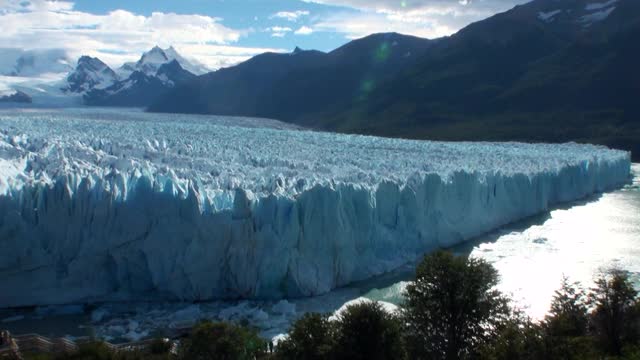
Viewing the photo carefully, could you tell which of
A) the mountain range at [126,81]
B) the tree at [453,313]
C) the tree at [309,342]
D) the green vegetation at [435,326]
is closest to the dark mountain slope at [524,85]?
the mountain range at [126,81]

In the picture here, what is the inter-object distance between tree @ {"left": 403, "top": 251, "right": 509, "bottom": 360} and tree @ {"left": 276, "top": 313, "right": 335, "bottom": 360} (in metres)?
1.08

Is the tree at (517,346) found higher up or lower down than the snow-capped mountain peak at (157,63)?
lower down

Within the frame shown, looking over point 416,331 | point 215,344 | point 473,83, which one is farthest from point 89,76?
point 416,331

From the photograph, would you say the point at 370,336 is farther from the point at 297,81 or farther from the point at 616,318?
the point at 297,81

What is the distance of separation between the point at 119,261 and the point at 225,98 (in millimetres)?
60283

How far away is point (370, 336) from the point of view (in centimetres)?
837

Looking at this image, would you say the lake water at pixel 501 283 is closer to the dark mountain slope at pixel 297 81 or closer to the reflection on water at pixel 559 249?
the reflection on water at pixel 559 249

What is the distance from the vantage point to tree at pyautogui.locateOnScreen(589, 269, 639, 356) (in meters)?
9.20

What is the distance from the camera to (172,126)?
97.9 ft

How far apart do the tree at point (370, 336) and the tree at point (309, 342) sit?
0.14 m

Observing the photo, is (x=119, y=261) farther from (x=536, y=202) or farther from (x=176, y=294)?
(x=536, y=202)

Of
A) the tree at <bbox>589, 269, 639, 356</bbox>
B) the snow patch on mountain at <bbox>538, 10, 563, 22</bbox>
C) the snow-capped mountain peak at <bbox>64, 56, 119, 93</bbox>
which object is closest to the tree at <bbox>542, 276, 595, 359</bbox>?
the tree at <bbox>589, 269, 639, 356</bbox>

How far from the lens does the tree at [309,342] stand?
8.24 m

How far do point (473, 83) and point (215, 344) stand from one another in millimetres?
55846
